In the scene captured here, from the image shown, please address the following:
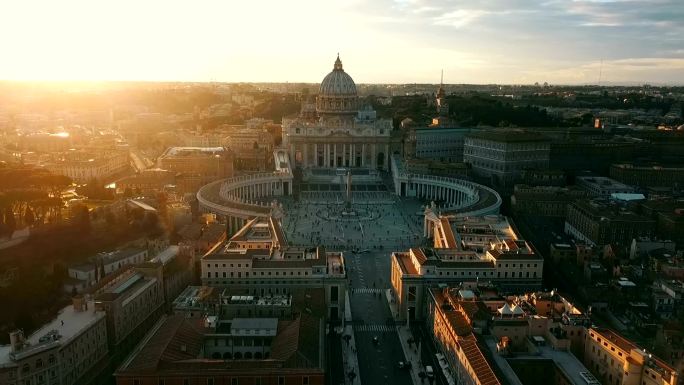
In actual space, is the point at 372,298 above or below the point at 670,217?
below

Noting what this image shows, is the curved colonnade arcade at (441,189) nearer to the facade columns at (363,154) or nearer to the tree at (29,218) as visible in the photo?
the facade columns at (363,154)

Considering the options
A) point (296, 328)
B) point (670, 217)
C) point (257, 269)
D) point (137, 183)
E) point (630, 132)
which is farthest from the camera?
point (630, 132)

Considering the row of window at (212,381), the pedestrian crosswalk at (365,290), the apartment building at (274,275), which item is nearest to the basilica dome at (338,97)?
the pedestrian crosswalk at (365,290)

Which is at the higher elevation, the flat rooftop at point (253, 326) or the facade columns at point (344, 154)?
the facade columns at point (344, 154)

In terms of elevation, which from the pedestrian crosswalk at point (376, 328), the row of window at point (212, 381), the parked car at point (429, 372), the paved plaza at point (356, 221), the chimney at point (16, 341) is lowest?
the pedestrian crosswalk at point (376, 328)

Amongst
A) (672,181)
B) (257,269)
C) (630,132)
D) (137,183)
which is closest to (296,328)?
(257,269)

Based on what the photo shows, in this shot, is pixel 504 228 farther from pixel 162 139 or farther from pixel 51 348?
pixel 162 139

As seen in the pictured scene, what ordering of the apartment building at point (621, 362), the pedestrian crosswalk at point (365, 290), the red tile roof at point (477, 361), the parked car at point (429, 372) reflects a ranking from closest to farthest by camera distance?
the red tile roof at point (477, 361) → the apartment building at point (621, 362) → the parked car at point (429, 372) → the pedestrian crosswalk at point (365, 290)
